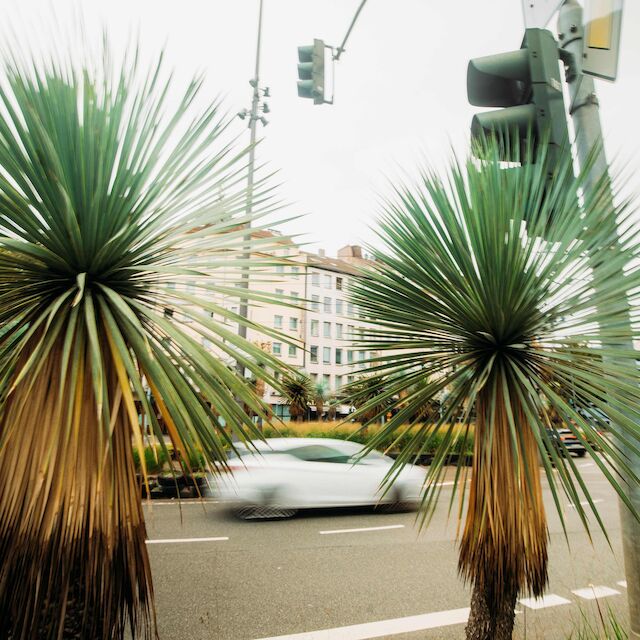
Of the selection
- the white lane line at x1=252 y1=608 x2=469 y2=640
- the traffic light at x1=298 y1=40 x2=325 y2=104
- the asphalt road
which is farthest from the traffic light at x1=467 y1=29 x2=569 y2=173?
the white lane line at x1=252 y1=608 x2=469 y2=640

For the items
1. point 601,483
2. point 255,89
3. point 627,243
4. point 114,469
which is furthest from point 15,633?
point 601,483

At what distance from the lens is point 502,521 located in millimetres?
2641

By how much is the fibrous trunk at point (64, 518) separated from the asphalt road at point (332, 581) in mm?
513

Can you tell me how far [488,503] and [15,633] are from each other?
2.31 metres

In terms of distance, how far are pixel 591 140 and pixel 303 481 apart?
682 centimetres

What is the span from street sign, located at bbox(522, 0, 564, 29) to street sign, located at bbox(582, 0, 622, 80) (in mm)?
195

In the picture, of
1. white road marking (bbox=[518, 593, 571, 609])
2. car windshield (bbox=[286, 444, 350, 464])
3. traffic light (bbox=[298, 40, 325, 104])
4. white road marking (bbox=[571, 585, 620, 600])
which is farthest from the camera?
car windshield (bbox=[286, 444, 350, 464])

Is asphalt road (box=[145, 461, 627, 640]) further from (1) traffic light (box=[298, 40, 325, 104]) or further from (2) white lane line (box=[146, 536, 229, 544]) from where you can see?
(1) traffic light (box=[298, 40, 325, 104])

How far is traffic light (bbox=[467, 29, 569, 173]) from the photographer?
2635 mm

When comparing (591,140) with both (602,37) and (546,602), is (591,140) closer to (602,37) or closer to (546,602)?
(602,37)

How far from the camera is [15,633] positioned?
1.97 metres

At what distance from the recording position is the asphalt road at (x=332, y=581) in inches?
155

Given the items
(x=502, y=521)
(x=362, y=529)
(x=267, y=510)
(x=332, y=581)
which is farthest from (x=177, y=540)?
(x=502, y=521)

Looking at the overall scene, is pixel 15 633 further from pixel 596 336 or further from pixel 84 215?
pixel 596 336
